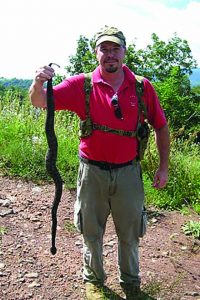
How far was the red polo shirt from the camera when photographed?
118 inches

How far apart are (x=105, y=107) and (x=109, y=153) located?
1.16 ft

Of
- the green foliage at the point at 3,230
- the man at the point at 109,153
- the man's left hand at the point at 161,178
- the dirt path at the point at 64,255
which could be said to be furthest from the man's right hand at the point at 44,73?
the green foliage at the point at 3,230

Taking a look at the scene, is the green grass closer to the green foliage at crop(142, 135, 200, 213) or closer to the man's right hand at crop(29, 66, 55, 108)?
the green foliage at crop(142, 135, 200, 213)

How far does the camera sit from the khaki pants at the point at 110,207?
319cm

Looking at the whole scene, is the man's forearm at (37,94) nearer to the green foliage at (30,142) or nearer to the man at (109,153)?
the man at (109,153)

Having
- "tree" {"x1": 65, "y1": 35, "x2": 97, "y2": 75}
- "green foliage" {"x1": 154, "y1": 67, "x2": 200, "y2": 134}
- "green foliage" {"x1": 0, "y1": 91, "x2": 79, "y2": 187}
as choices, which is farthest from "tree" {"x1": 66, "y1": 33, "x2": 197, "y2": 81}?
"green foliage" {"x1": 0, "y1": 91, "x2": 79, "y2": 187}

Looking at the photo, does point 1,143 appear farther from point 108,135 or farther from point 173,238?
point 108,135

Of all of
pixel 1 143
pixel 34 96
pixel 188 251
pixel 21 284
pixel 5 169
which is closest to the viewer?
pixel 34 96

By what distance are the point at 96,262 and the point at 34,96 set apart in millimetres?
1537

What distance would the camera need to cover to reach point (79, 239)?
14.8 ft

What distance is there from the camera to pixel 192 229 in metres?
4.79

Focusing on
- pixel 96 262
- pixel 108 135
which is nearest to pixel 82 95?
pixel 108 135

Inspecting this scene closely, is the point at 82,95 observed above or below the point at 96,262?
above

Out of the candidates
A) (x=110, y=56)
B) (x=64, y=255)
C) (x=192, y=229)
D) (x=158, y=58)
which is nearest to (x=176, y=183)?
(x=192, y=229)
